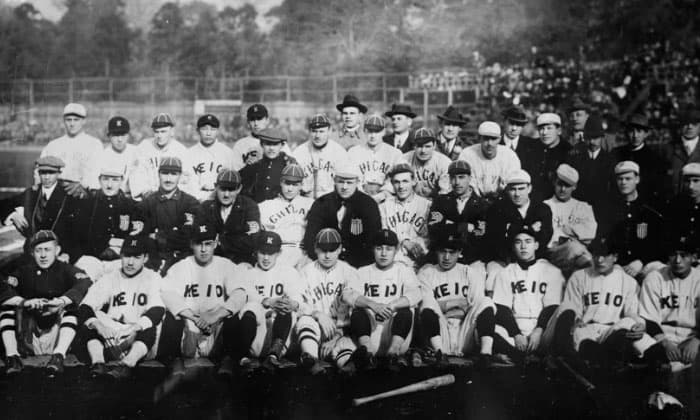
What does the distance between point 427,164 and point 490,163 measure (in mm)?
577

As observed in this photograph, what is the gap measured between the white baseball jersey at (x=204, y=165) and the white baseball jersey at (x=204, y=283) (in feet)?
3.34

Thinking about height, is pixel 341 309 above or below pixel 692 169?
below

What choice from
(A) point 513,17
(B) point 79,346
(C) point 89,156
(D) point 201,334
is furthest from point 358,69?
(B) point 79,346

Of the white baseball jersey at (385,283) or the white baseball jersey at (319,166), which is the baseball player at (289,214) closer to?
the white baseball jersey at (319,166)

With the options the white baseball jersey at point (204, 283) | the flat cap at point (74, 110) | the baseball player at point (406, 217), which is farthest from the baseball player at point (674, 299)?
the flat cap at point (74, 110)

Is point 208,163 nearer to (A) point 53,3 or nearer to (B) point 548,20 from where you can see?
(A) point 53,3

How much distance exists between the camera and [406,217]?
5.95m

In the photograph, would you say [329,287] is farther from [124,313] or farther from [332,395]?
[124,313]

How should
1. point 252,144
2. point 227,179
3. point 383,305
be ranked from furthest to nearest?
point 252,144 → point 227,179 → point 383,305

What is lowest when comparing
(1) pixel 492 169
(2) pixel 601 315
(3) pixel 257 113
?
(2) pixel 601 315

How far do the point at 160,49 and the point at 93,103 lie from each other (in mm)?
982

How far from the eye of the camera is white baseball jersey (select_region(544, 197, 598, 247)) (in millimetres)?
5938

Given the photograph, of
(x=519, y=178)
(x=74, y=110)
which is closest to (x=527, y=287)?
(x=519, y=178)

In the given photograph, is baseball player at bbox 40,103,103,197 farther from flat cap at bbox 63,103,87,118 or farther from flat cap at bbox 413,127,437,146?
flat cap at bbox 413,127,437,146
